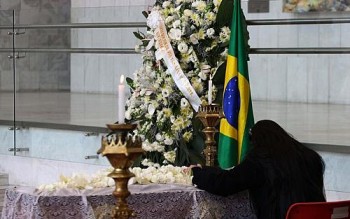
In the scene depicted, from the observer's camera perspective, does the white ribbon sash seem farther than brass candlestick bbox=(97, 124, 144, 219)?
Yes

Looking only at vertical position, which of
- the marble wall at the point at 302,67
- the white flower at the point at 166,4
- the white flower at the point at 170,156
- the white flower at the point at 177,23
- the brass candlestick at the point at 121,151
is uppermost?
the white flower at the point at 166,4

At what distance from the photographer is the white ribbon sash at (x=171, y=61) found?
7.05 metres

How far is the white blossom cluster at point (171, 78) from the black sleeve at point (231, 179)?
2195 millimetres

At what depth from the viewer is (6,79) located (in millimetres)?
10336

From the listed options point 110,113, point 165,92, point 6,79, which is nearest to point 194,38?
point 165,92

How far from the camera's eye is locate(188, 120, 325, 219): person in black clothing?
485 cm

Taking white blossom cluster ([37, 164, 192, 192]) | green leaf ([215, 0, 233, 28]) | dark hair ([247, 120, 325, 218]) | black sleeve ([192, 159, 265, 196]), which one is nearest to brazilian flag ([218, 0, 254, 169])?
green leaf ([215, 0, 233, 28])

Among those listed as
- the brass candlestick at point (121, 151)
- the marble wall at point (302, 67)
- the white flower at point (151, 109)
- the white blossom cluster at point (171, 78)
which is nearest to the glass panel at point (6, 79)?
the marble wall at point (302, 67)

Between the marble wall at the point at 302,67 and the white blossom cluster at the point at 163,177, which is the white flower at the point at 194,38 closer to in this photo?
the marble wall at the point at 302,67

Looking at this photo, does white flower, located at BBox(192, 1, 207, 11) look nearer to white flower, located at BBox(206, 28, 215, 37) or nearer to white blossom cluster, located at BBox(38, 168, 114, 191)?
white flower, located at BBox(206, 28, 215, 37)

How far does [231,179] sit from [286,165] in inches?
11.1

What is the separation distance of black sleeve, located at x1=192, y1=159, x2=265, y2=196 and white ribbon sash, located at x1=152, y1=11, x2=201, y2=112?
2.18 m

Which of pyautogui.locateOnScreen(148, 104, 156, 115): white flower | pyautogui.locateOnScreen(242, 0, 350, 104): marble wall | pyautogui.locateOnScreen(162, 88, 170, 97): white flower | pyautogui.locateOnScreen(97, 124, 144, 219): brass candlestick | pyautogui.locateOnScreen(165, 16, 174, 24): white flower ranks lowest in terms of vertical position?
pyautogui.locateOnScreen(97, 124, 144, 219): brass candlestick

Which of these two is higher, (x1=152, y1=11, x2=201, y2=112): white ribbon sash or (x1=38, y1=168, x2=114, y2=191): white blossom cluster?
(x1=152, y1=11, x2=201, y2=112): white ribbon sash
